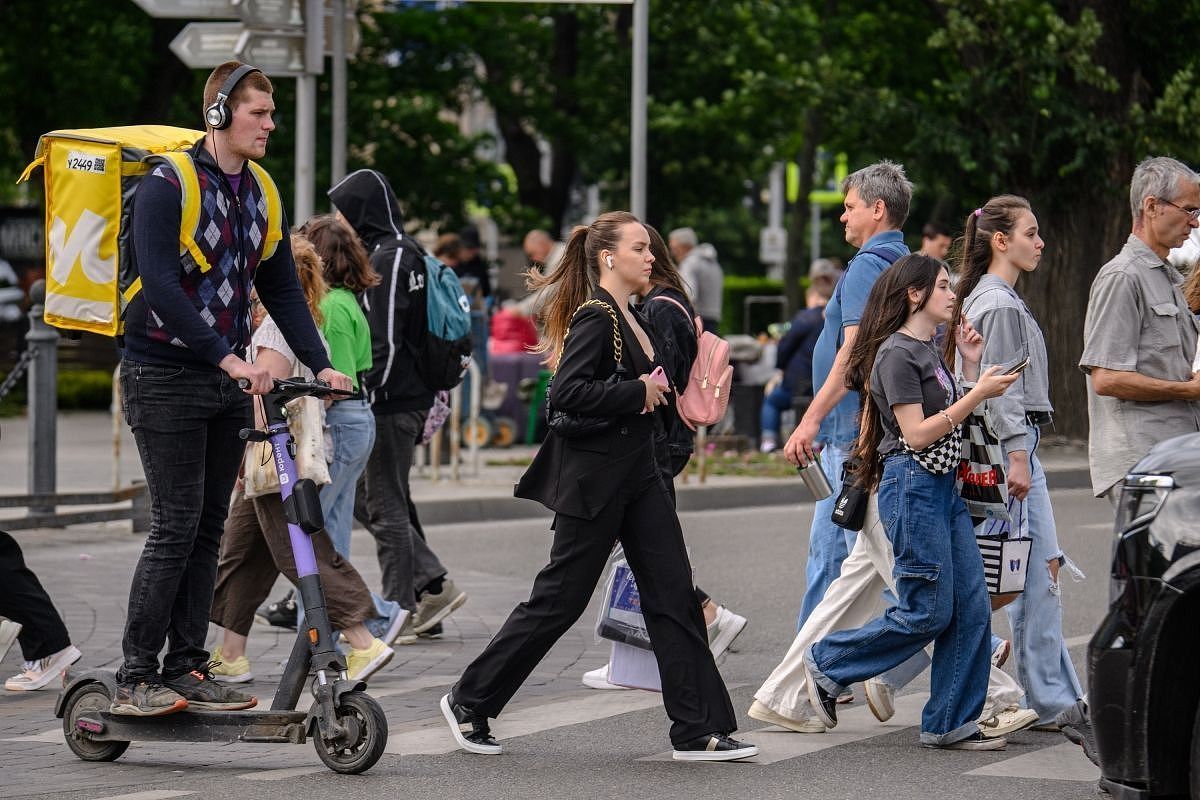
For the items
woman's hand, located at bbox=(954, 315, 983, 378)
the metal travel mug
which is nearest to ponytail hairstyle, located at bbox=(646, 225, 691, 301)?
the metal travel mug

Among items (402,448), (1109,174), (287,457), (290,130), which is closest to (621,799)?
(287,457)

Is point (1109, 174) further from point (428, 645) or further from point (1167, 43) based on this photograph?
point (428, 645)

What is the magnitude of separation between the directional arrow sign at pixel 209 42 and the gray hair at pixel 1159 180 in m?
6.96

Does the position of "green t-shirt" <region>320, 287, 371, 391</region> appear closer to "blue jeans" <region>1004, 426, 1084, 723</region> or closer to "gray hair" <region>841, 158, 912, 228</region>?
"gray hair" <region>841, 158, 912, 228</region>

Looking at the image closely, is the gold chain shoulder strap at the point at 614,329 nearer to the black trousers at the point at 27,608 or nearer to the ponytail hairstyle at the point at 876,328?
the ponytail hairstyle at the point at 876,328

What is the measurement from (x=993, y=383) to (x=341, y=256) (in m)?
3.05

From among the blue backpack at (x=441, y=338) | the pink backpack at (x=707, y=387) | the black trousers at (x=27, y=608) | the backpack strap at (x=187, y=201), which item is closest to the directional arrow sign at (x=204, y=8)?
the blue backpack at (x=441, y=338)

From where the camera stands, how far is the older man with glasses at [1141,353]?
6.55 m

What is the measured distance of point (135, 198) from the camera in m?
6.06

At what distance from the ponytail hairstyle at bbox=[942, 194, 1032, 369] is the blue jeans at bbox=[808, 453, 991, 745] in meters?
0.72

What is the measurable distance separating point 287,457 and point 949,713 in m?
2.22

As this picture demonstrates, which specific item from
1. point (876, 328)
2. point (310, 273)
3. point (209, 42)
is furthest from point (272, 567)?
point (209, 42)

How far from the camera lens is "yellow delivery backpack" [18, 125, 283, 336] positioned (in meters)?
6.22

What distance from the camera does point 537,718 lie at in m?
7.11
